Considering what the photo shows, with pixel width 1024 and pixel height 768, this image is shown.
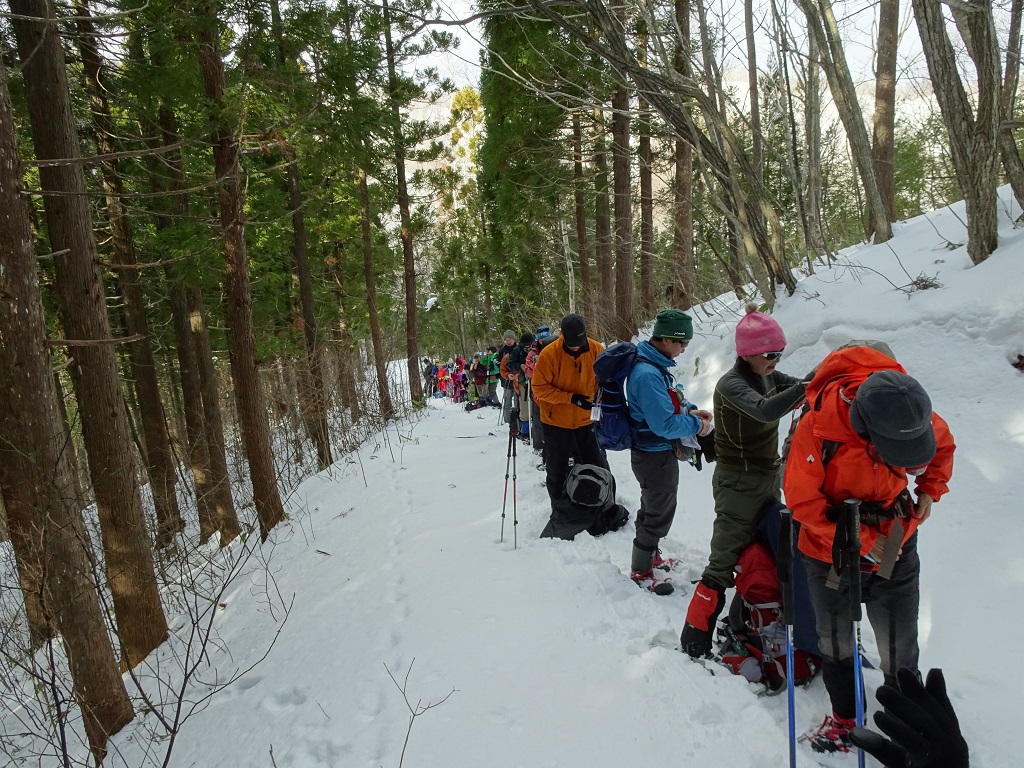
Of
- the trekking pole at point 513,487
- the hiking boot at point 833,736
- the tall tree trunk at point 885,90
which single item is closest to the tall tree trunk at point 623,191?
the tall tree trunk at point 885,90

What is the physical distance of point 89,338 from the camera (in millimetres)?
4641

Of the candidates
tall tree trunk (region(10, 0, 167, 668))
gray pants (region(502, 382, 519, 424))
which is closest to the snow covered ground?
tall tree trunk (region(10, 0, 167, 668))

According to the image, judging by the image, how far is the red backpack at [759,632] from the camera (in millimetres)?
2805

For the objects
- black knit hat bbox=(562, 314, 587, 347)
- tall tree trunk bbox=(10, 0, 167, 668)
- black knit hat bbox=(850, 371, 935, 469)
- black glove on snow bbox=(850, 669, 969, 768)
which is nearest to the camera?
black knit hat bbox=(850, 371, 935, 469)

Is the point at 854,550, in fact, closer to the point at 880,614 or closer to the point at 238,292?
the point at 880,614

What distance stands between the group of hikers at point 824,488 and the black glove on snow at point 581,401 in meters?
0.82

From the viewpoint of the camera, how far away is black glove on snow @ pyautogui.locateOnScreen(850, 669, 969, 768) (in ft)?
6.62

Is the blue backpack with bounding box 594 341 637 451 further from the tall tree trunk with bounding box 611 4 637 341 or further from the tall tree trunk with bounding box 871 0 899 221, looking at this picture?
the tall tree trunk with bounding box 871 0 899 221

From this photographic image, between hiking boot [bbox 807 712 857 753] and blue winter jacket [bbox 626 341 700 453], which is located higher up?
blue winter jacket [bbox 626 341 700 453]

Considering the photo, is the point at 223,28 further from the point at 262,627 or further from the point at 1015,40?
the point at 1015,40

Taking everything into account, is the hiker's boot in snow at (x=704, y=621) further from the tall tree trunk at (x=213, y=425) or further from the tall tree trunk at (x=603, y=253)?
the tall tree trunk at (x=603, y=253)

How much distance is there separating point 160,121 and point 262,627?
314 inches

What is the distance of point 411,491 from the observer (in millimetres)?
7219

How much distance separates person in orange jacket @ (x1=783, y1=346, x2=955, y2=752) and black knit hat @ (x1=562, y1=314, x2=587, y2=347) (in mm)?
2475
